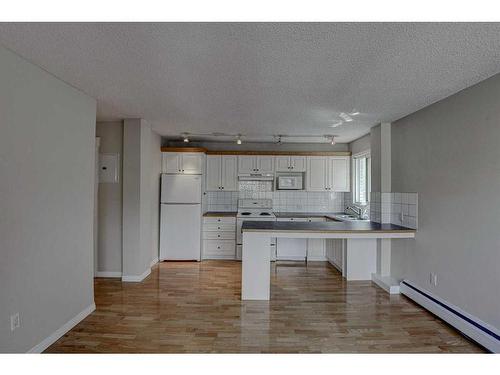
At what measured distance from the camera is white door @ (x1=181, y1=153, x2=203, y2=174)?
5.32 metres

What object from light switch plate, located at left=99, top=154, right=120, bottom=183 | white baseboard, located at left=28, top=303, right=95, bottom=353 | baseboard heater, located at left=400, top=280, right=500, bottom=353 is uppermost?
light switch plate, located at left=99, top=154, right=120, bottom=183

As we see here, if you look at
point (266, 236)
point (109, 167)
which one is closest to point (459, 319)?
point (266, 236)

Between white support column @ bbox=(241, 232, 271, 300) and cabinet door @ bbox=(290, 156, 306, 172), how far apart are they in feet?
8.18

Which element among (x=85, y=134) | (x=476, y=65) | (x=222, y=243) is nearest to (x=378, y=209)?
(x=476, y=65)

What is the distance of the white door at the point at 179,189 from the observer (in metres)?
5.23

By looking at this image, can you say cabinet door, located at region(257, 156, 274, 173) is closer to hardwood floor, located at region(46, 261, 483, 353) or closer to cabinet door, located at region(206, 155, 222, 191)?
cabinet door, located at region(206, 155, 222, 191)

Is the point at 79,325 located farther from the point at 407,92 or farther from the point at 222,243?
the point at 407,92

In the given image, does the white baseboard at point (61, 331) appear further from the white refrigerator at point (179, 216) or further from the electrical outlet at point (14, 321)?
the white refrigerator at point (179, 216)

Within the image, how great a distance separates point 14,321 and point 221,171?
404cm

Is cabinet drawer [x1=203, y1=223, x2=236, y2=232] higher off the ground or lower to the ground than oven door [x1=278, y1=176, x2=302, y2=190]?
lower

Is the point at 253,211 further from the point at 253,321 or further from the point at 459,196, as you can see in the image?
the point at 459,196

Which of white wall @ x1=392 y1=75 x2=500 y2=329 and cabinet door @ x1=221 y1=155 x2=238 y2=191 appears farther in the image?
cabinet door @ x1=221 y1=155 x2=238 y2=191

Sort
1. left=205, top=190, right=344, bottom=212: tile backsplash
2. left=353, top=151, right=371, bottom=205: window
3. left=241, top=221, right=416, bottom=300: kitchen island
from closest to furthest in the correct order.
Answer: left=241, top=221, right=416, bottom=300: kitchen island → left=353, top=151, right=371, bottom=205: window → left=205, top=190, right=344, bottom=212: tile backsplash

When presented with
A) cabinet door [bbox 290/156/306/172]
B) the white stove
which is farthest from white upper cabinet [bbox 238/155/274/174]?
the white stove
